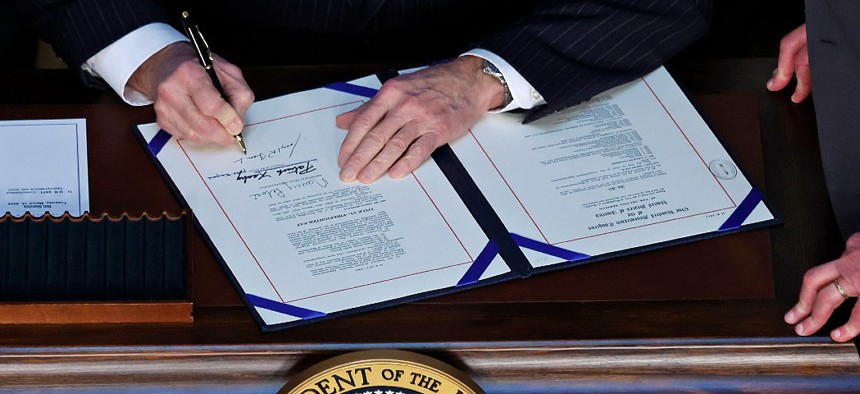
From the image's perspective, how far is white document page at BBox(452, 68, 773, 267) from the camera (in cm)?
149

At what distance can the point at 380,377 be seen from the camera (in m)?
1.32

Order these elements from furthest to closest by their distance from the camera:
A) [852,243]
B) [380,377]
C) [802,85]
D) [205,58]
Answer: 1. [802,85]
2. [205,58]
3. [852,243]
4. [380,377]

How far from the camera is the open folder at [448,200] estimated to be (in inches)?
56.1

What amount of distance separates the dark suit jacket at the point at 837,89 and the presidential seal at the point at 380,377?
1.95ft

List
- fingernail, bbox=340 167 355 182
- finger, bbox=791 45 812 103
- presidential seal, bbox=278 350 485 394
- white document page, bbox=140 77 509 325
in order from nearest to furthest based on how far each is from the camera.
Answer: presidential seal, bbox=278 350 485 394 < white document page, bbox=140 77 509 325 < fingernail, bbox=340 167 355 182 < finger, bbox=791 45 812 103

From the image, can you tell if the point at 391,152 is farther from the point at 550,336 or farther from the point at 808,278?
the point at 808,278

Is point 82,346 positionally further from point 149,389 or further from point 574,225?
point 574,225

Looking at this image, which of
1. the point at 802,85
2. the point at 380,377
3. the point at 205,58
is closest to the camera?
the point at 380,377

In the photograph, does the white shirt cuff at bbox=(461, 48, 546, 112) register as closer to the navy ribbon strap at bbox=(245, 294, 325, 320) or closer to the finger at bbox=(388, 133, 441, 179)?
the finger at bbox=(388, 133, 441, 179)

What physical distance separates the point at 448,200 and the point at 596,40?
39 centimetres

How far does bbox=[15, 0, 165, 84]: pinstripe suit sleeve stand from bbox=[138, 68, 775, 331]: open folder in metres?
0.19

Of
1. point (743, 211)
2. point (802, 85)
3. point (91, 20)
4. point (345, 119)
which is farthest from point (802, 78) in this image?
point (91, 20)

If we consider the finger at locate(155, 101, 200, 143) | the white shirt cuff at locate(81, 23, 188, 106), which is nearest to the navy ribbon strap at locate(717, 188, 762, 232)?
the finger at locate(155, 101, 200, 143)
